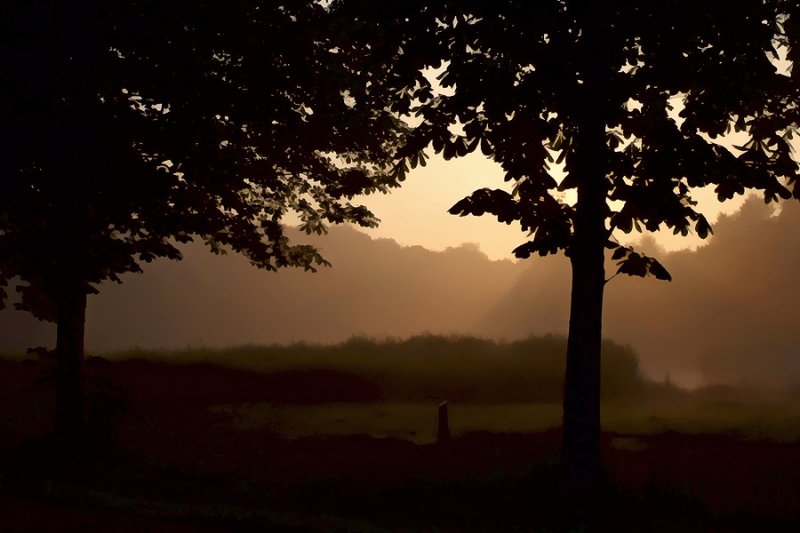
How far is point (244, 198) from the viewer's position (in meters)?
18.3

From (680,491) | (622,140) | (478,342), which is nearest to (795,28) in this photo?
(622,140)

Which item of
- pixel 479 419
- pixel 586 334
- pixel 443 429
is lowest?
pixel 479 419

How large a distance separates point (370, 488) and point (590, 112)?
19.5 feet

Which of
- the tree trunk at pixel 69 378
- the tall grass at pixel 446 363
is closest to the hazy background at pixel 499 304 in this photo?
the tall grass at pixel 446 363

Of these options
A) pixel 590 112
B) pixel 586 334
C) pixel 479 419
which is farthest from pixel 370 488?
pixel 479 419

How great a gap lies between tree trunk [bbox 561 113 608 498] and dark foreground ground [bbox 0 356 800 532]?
45 cm

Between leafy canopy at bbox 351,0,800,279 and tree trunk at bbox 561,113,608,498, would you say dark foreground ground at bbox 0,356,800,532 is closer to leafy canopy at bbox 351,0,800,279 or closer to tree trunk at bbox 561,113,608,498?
tree trunk at bbox 561,113,608,498

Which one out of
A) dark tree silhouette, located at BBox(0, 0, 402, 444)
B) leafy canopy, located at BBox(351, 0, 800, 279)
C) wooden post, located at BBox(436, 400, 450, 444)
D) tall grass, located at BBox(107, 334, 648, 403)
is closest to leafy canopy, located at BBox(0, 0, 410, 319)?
dark tree silhouette, located at BBox(0, 0, 402, 444)

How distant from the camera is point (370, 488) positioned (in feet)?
36.0

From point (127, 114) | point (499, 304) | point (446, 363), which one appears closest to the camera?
point (127, 114)

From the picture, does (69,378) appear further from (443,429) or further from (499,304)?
(499,304)

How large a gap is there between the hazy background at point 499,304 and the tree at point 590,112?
28762 mm

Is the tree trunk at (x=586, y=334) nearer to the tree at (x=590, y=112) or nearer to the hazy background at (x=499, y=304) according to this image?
the tree at (x=590, y=112)

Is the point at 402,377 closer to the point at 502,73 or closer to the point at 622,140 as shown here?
the point at 622,140
